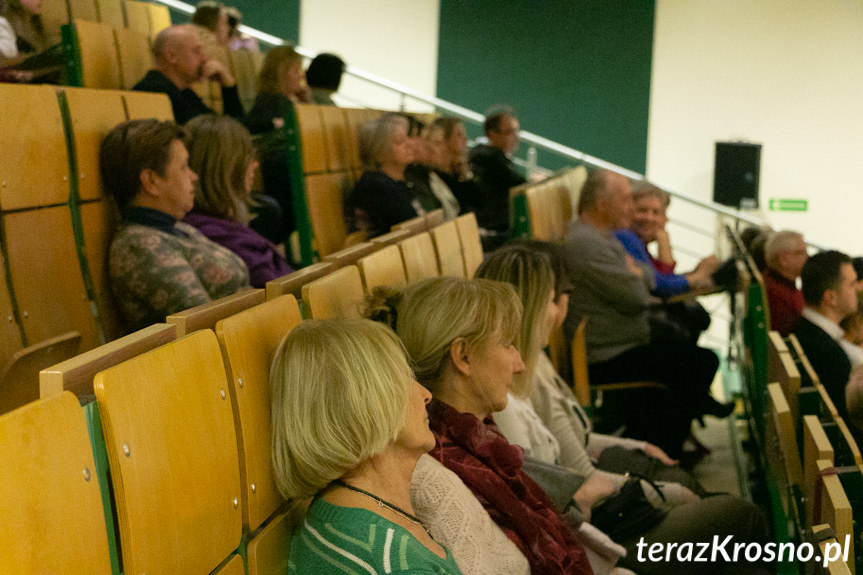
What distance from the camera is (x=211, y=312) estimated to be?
43.2 inches

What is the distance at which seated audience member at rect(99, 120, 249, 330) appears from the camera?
1765mm

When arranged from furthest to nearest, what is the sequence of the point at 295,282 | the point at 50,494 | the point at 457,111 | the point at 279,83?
the point at 457,111
the point at 279,83
the point at 295,282
the point at 50,494

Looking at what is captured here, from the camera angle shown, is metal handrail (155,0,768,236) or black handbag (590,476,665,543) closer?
black handbag (590,476,665,543)

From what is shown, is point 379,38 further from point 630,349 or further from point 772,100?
point 630,349

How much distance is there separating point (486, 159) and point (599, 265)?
163cm

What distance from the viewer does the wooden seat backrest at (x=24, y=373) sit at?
57.4 inches

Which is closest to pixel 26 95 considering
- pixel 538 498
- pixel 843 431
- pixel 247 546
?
pixel 247 546

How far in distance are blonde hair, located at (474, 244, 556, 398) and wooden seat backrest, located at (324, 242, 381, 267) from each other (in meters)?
0.29

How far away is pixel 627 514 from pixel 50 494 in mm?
1444

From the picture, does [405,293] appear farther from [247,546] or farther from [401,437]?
[247,546]

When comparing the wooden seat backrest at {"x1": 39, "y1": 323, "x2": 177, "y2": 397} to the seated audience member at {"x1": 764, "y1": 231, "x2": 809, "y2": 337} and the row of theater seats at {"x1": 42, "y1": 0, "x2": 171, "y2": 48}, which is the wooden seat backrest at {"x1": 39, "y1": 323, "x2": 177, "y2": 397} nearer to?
the row of theater seats at {"x1": 42, "y1": 0, "x2": 171, "y2": 48}

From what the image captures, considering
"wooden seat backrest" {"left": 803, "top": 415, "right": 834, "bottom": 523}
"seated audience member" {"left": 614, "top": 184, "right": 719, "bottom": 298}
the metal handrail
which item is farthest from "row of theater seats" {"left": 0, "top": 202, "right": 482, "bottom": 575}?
the metal handrail

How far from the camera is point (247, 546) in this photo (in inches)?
40.9

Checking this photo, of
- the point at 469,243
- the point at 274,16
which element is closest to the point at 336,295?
the point at 469,243
